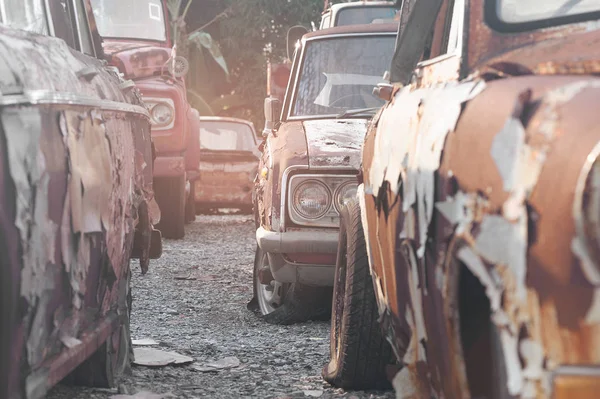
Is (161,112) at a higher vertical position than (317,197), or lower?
higher

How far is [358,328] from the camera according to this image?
481 cm

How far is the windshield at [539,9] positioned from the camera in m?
3.26

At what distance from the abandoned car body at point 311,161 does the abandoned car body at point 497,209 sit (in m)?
2.81

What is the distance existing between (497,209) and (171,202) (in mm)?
10645

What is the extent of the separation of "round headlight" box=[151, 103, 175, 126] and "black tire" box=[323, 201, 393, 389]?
22.7 feet

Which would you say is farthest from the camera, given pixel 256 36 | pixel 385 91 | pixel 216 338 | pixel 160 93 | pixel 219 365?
pixel 256 36

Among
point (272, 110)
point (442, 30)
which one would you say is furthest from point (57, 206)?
point (272, 110)

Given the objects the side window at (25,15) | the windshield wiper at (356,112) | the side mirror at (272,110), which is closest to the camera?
the side window at (25,15)

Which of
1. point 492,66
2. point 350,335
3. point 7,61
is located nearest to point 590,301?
point 492,66

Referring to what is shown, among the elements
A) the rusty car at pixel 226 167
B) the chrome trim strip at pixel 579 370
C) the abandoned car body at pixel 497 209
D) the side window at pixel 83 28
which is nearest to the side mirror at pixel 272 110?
the side window at pixel 83 28

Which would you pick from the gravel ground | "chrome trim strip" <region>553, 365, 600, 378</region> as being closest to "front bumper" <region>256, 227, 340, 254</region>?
the gravel ground

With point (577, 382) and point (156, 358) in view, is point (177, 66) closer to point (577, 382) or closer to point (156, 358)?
point (156, 358)

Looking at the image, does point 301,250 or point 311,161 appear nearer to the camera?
point 301,250

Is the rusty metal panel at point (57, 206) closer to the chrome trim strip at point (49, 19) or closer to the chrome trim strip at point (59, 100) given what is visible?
the chrome trim strip at point (59, 100)
